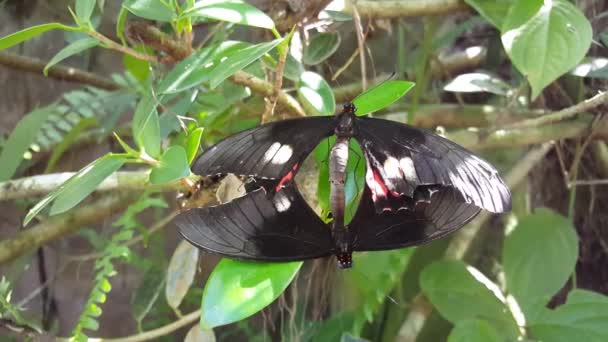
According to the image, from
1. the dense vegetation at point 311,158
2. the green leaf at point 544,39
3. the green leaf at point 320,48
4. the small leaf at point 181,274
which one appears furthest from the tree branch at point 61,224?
the green leaf at point 544,39

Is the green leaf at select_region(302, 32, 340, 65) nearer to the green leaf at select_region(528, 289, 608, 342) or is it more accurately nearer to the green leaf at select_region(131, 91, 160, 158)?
the green leaf at select_region(131, 91, 160, 158)

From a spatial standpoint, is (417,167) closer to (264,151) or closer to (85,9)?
(264,151)

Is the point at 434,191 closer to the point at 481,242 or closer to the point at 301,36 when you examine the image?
the point at 301,36

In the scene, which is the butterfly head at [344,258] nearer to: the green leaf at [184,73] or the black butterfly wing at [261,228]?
the black butterfly wing at [261,228]

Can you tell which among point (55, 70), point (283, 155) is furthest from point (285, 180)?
point (55, 70)

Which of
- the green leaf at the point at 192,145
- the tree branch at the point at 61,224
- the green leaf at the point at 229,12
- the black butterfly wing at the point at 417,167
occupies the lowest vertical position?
the tree branch at the point at 61,224

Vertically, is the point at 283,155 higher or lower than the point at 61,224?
higher

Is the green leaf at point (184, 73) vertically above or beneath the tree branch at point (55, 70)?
above
